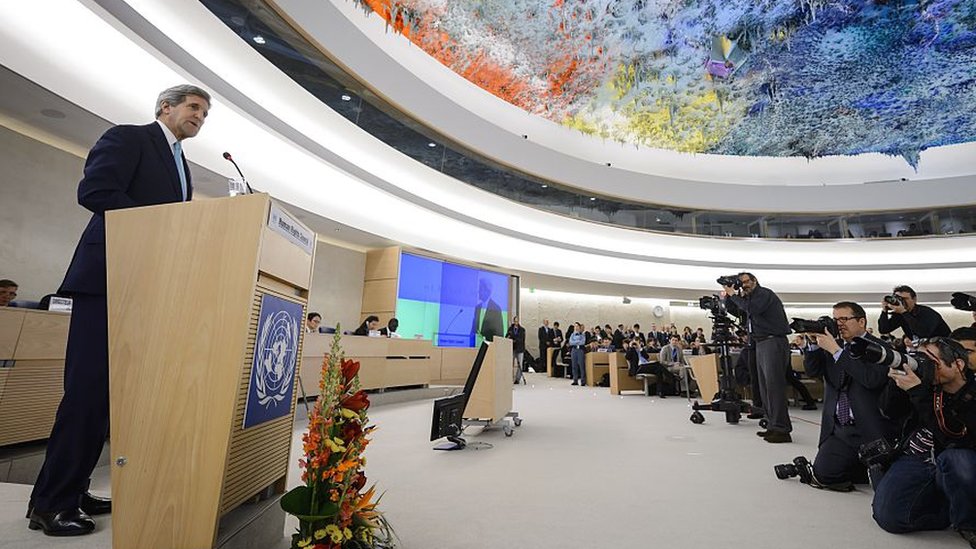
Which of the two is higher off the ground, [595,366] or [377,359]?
[377,359]

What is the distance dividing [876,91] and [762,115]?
2.14 metres

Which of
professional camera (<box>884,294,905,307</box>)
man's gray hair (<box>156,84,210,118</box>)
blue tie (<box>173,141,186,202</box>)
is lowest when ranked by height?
professional camera (<box>884,294,905,307</box>)

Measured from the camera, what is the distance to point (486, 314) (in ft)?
35.1

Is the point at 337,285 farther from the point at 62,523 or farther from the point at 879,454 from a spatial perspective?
the point at 879,454

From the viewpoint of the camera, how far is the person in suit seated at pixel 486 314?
10531 millimetres

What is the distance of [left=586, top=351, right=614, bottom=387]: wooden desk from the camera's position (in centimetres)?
922

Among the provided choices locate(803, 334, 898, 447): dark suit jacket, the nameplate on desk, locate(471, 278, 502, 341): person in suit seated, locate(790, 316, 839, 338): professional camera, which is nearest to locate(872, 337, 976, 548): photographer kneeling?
locate(803, 334, 898, 447): dark suit jacket

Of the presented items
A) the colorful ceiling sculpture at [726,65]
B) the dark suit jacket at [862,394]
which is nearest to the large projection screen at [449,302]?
the colorful ceiling sculpture at [726,65]

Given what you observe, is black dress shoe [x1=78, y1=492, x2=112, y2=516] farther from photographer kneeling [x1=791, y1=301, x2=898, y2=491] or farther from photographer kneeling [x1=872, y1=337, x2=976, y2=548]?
photographer kneeling [x1=791, y1=301, x2=898, y2=491]

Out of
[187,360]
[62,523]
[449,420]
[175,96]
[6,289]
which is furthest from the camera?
[6,289]

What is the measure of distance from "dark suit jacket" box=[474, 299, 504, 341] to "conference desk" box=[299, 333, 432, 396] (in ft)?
9.48

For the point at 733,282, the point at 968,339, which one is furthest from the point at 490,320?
the point at 968,339

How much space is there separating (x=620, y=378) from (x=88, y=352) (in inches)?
295

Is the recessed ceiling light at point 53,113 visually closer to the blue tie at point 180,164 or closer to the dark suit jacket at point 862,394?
the blue tie at point 180,164
